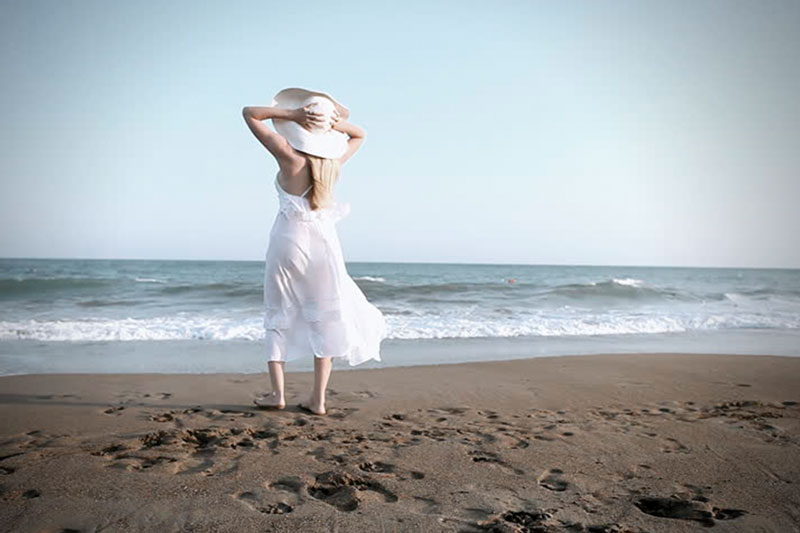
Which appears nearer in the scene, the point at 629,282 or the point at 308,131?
the point at 308,131

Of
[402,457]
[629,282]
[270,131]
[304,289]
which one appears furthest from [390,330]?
[629,282]

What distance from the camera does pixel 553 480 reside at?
8.01ft

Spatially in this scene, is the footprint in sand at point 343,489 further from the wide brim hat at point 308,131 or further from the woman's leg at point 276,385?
the wide brim hat at point 308,131

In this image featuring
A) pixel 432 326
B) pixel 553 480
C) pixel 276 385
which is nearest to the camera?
pixel 553 480

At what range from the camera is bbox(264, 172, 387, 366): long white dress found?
144 inches

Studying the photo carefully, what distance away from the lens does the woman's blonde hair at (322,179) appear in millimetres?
3598

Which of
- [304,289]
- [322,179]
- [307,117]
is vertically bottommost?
[304,289]

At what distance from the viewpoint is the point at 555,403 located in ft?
13.5

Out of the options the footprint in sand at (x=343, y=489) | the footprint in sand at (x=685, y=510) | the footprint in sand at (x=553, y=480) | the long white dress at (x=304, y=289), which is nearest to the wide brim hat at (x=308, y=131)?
the long white dress at (x=304, y=289)

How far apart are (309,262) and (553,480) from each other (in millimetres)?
Result: 2062

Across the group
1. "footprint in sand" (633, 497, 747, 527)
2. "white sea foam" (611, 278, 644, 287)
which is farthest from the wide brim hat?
"white sea foam" (611, 278, 644, 287)

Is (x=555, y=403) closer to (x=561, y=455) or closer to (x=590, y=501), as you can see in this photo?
(x=561, y=455)

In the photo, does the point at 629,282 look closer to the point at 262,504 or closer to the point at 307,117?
the point at 307,117

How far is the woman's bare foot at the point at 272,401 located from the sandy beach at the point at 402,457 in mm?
69
